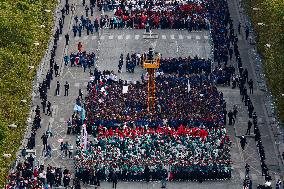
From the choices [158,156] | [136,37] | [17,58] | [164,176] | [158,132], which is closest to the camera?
[164,176]

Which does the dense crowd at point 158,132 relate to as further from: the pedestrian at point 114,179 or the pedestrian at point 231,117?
the pedestrian at point 231,117

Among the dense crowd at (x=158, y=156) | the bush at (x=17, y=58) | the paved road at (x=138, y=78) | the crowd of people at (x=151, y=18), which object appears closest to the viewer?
the dense crowd at (x=158, y=156)

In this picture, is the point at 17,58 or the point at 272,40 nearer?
the point at 17,58

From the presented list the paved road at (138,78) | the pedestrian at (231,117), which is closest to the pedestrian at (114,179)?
the paved road at (138,78)

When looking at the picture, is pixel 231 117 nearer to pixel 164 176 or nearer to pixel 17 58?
pixel 164 176

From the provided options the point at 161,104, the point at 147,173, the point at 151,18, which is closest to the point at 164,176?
the point at 147,173
